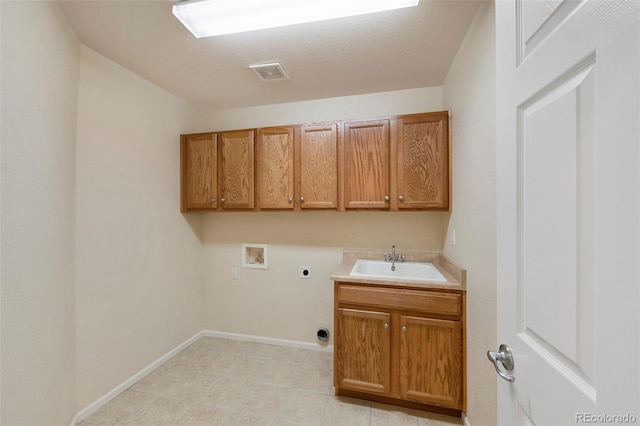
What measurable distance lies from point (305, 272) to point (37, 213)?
196cm

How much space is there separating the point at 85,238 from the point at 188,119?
154 cm

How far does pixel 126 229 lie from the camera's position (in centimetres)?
203

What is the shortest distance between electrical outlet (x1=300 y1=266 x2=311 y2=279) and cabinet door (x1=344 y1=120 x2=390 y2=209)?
854 mm

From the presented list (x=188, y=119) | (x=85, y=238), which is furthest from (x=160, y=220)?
(x=188, y=119)

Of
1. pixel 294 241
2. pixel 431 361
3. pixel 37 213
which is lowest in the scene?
pixel 431 361

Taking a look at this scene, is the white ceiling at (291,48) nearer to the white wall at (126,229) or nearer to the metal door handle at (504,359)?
the white wall at (126,229)

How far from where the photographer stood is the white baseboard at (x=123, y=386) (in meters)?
1.69

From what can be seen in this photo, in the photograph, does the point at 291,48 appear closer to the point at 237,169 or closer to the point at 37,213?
the point at 237,169

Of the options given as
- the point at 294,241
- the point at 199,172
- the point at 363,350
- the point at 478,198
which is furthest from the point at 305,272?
the point at 478,198

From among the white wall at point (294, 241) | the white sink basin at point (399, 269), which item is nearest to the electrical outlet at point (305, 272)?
the white wall at point (294, 241)

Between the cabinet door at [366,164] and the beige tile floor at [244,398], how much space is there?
151 centimetres

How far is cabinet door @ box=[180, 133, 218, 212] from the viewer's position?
2.49 meters

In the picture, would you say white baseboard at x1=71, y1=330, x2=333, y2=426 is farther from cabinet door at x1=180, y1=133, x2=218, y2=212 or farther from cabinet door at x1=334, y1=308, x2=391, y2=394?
cabinet door at x1=180, y1=133, x2=218, y2=212

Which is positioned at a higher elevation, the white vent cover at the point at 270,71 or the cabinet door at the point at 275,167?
the white vent cover at the point at 270,71
